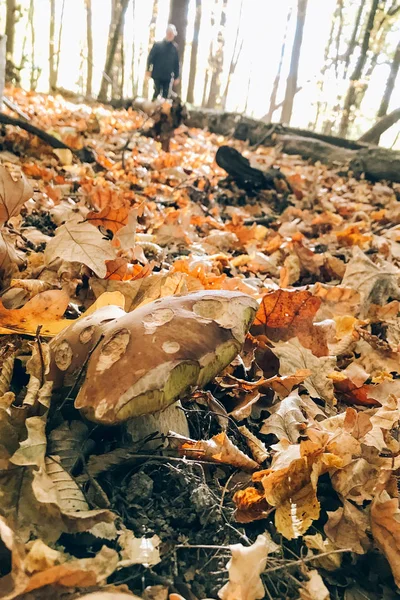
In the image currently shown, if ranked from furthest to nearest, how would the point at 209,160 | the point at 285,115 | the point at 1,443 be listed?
the point at 285,115, the point at 209,160, the point at 1,443

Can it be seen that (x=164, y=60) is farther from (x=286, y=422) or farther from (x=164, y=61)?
(x=286, y=422)

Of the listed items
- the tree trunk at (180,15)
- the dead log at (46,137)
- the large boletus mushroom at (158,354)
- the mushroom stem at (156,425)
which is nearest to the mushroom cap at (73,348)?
the large boletus mushroom at (158,354)

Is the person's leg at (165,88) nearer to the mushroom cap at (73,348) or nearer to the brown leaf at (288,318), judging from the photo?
the brown leaf at (288,318)

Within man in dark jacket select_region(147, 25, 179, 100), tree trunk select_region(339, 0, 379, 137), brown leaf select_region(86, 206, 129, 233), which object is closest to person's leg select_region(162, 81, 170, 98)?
man in dark jacket select_region(147, 25, 179, 100)

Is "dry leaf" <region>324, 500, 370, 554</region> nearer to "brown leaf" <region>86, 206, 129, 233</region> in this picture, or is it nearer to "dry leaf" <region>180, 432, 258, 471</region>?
"dry leaf" <region>180, 432, 258, 471</region>

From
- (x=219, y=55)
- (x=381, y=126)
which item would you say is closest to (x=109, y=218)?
(x=381, y=126)

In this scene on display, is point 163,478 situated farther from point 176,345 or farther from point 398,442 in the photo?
point 398,442

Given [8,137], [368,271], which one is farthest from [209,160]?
[368,271]
